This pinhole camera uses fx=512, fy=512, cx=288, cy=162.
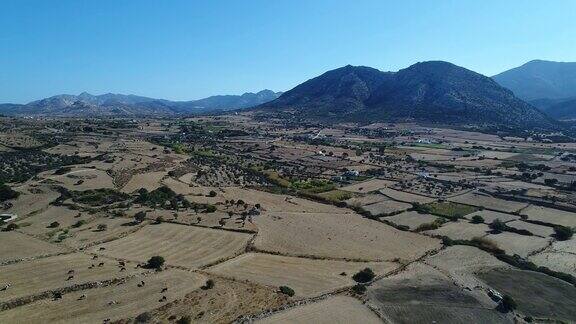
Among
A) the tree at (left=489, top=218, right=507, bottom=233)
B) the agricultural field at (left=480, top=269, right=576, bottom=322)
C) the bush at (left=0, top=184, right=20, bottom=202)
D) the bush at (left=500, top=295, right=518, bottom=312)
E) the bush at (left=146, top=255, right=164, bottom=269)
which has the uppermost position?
the bush at (left=0, top=184, right=20, bottom=202)

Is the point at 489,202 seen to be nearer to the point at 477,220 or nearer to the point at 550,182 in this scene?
the point at 477,220

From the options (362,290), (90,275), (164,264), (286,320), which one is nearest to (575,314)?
(362,290)

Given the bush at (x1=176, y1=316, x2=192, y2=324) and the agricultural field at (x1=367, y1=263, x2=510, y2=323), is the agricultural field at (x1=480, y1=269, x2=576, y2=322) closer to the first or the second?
the agricultural field at (x1=367, y1=263, x2=510, y2=323)

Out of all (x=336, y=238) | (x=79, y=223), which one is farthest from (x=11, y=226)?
(x=336, y=238)

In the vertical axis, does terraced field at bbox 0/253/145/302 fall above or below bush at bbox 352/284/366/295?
above

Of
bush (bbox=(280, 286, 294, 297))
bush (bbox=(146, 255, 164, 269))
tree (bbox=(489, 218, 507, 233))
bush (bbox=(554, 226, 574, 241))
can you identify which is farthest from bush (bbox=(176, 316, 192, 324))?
bush (bbox=(554, 226, 574, 241))
